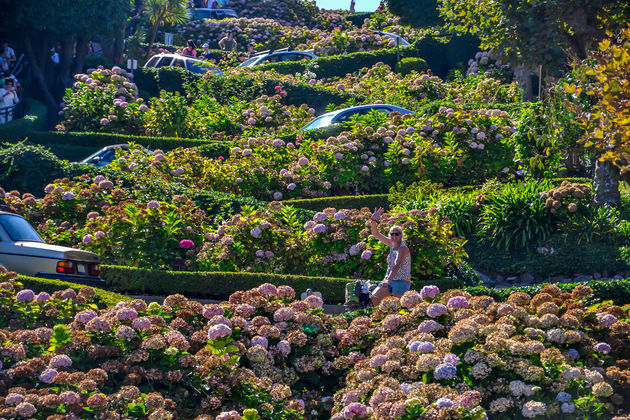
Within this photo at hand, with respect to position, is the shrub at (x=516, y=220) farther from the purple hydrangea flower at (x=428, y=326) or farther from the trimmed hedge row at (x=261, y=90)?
the trimmed hedge row at (x=261, y=90)

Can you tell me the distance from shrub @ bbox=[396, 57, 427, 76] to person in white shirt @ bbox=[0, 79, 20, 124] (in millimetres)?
15196

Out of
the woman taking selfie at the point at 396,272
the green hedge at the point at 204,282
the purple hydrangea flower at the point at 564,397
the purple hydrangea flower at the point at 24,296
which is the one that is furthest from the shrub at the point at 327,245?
the purple hydrangea flower at the point at 564,397

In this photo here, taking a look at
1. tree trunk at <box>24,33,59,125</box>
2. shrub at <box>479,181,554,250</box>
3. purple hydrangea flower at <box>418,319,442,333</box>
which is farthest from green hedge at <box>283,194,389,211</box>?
tree trunk at <box>24,33,59,125</box>

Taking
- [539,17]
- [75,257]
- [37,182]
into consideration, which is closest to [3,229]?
[75,257]

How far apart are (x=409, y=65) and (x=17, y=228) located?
25.4 meters

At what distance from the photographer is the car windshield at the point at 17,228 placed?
11633mm

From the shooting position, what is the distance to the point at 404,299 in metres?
8.81

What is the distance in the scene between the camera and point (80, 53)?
3145cm

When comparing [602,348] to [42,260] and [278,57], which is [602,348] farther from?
[278,57]

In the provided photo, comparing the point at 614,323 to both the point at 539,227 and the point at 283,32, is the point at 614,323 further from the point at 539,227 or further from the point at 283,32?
the point at 283,32

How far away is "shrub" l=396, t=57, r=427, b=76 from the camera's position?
116ft

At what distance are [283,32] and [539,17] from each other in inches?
1040

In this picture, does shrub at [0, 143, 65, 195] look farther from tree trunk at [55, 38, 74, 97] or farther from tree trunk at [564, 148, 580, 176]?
tree trunk at [55, 38, 74, 97]

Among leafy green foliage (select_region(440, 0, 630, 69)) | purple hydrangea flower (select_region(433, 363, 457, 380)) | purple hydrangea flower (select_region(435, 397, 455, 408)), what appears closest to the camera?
purple hydrangea flower (select_region(435, 397, 455, 408))
